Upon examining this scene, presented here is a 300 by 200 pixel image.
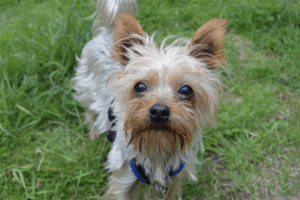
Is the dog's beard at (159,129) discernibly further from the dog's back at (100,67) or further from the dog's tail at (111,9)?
the dog's tail at (111,9)

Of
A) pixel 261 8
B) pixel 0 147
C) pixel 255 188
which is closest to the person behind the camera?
pixel 255 188

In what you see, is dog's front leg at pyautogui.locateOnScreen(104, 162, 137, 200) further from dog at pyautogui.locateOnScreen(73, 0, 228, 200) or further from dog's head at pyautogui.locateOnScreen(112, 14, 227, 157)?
dog's head at pyautogui.locateOnScreen(112, 14, 227, 157)

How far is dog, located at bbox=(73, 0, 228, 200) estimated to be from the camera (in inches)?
80.1

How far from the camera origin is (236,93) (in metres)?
4.04

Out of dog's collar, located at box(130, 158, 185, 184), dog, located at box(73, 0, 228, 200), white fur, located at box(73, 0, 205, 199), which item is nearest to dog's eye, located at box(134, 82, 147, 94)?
dog, located at box(73, 0, 228, 200)

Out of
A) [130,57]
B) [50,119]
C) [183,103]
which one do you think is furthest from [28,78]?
[183,103]

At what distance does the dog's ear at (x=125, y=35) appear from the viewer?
2.23 meters

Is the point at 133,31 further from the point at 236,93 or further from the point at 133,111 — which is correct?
the point at 236,93

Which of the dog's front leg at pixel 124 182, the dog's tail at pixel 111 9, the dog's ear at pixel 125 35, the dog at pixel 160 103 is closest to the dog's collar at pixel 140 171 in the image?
the dog at pixel 160 103

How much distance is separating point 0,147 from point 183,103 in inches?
99.9

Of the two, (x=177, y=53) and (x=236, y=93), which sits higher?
(x=177, y=53)

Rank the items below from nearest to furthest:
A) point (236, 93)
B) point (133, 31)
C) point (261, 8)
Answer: point (133, 31) → point (236, 93) → point (261, 8)

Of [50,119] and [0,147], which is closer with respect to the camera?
[0,147]

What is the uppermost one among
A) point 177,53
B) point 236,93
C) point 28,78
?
point 177,53
